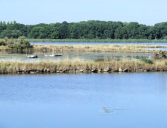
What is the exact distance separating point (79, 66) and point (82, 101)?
939cm

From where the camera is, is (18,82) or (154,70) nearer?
(18,82)

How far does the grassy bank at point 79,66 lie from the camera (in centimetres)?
2517

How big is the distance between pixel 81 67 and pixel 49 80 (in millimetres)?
3838

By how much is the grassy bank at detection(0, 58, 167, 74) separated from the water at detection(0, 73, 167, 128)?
3.63 ft

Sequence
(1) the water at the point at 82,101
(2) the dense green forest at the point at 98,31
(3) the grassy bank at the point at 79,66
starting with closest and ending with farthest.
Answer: (1) the water at the point at 82,101 < (3) the grassy bank at the point at 79,66 < (2) the dense green forest at the point at 98,31

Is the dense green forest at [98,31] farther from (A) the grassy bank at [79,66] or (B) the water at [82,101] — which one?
(B) the water at [82,101]

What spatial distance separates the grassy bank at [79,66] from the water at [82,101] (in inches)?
43.6

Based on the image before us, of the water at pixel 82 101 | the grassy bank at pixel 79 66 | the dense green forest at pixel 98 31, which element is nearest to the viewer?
the water at pixel 82 101

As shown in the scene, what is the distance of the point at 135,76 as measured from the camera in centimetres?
2536

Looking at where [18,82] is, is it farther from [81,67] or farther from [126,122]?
[126,122]

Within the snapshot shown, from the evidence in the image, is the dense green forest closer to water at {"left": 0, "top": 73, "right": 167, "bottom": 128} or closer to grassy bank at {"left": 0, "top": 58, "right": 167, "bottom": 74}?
grassy bank at {"left": 0, "top": 58, "right": 167, "bottom": 74}

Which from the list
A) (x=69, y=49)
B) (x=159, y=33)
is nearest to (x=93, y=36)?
(x=159, y=33)

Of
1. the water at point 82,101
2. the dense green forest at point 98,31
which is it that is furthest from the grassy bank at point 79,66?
the dense green forest at point 98,31

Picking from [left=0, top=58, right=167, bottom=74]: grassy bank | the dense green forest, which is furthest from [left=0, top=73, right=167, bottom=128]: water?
the dense green forest
